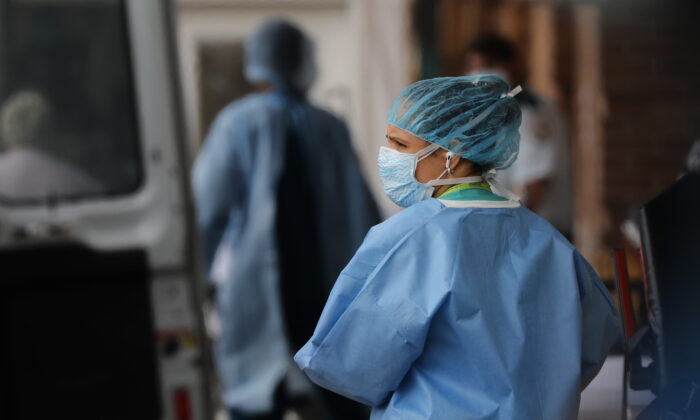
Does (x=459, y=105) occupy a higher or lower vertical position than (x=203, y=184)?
higher

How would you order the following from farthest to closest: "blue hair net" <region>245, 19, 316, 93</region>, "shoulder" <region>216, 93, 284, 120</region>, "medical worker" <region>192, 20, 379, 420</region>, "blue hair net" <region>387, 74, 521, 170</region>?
"blue hair net" <region>245, 19, 316, 93</region>, "shoulder" <region>216, 93, 284, 120</region>, "medical worker" <region>192, 20, 379, 420</region>, "blue hair net" <region>387, 74, 521, 170</region>

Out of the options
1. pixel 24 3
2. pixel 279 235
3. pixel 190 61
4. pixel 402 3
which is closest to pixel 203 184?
pixel 279 235

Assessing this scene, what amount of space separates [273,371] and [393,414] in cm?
268

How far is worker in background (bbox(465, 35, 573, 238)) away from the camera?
486 centimetres

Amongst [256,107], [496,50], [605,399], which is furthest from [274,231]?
[605,399]

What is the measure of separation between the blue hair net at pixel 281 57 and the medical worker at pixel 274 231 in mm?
155

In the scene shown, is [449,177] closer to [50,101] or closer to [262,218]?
[50,101]

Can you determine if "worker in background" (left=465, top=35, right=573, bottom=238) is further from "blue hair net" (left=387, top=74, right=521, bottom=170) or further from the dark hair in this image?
"blue hair net" (left=387, top=74, right=521, bottom=170)

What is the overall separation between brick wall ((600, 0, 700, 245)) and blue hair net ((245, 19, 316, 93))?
2.19 meters

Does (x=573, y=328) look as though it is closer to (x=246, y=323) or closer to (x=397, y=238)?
(x=397, y=238)

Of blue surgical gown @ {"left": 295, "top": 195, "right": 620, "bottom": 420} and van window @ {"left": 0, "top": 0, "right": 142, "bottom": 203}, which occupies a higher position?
van window @ {"left": 0, "top": 0, "right": 142, "bottom": 203}

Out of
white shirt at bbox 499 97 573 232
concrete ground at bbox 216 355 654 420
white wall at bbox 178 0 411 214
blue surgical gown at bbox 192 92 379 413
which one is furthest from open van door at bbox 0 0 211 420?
white wall at bbox 178 0 411 214

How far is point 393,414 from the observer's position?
207 cm

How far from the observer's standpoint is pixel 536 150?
487 centimetres
